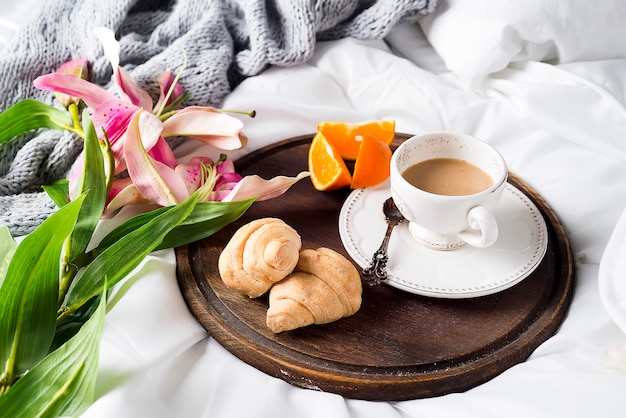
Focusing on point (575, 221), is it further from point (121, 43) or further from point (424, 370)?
point (121, 43)

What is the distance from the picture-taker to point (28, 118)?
3.45 ft

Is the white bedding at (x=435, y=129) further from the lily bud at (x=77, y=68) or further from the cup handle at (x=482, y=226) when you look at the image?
the lily bud at (x=77, y=68)

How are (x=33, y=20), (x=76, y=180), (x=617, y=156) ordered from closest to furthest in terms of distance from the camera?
(x=76, y=180) → (x=617, y=156) → (x=33, y=20)

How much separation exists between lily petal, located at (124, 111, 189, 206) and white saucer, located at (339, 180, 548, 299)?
0.87 ft

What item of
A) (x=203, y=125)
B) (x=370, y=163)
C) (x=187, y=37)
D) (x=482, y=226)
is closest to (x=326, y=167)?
(x=370, y=163)

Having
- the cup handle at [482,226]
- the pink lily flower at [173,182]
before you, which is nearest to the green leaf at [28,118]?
the pink lily flower at [173,182]

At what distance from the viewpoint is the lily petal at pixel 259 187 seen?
0.99 meters

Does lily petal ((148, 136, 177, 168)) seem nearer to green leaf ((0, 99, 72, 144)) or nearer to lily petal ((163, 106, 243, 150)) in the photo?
lily petal ((163, 106, 243, 150))

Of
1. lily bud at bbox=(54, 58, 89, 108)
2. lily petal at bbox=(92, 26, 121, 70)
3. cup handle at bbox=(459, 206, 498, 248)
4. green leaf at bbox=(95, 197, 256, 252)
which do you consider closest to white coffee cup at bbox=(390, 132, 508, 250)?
cup handle at bbox=(459, 206, 498, 248)

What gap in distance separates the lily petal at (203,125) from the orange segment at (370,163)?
0.67 ft

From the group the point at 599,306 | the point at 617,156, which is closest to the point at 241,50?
the point at 617,156

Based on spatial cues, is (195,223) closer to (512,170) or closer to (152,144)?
(152,144)

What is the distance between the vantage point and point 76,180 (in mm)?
961

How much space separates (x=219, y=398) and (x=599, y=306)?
544 millimetres
